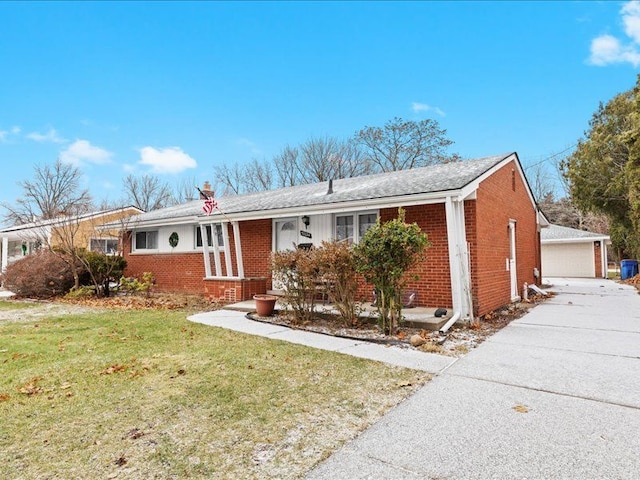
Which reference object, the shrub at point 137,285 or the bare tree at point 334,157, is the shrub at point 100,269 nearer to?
the shrub at point 137,285

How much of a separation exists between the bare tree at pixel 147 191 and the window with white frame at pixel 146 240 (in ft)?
81.4

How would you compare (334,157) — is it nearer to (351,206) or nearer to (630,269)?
(630,269)

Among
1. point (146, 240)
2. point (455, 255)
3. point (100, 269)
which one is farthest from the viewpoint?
point (146, 240)

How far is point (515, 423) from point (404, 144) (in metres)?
28.9

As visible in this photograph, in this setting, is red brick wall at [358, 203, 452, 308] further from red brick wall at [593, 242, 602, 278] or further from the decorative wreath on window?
red brick wall at [593, 242, 602, 278]

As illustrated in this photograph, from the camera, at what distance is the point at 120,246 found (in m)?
15.1

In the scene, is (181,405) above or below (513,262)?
below

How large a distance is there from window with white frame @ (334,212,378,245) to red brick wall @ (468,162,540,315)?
267 centimetres

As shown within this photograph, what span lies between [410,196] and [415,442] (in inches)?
228

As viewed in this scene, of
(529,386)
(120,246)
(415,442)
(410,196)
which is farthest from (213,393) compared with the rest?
(120,246)

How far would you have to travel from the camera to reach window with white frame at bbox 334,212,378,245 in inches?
395

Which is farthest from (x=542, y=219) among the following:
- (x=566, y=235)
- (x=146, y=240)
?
(x=146, y=240)

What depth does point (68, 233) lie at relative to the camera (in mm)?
13055

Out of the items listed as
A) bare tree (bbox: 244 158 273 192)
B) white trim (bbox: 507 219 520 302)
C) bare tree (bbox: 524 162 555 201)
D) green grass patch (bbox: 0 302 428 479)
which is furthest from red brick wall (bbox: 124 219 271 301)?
bare tree (bbox: 524 162 555 201)
